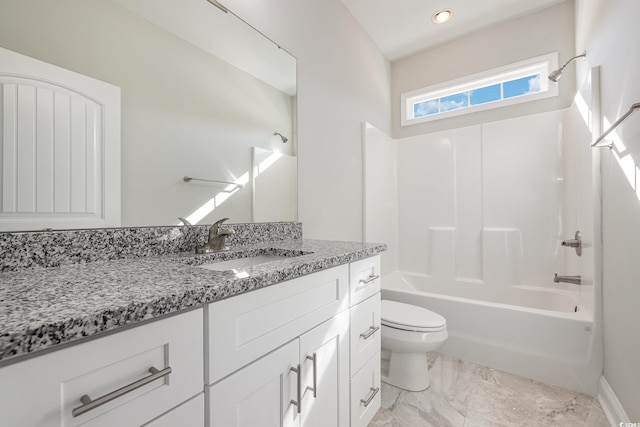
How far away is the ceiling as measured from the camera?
2.22 metres

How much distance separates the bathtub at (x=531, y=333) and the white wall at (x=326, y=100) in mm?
895

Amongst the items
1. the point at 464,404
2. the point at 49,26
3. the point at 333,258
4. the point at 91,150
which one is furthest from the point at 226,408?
the point at 464,404

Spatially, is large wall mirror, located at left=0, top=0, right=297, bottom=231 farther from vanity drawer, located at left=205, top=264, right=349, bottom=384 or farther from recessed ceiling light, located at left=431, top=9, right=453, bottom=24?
recessed ceiling light, located at left=431, top=9, right=453, bottom=24

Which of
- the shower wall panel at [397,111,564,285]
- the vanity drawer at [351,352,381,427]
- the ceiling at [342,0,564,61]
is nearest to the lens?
the vanity drawer at [351,352,381,427]

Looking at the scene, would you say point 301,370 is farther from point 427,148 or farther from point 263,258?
point 427,148

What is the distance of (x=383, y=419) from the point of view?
1454 mm

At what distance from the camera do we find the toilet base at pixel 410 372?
1699 mm

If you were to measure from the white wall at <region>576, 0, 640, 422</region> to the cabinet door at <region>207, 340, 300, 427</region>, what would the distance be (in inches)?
59.7

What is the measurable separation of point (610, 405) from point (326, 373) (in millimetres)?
1617

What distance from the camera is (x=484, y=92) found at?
105 inches

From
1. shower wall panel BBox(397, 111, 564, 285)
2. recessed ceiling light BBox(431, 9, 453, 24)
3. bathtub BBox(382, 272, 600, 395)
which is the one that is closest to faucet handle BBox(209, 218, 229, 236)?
bathtub BBox(382, 272, 600, 395)

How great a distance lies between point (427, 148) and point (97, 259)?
2805 millimetres

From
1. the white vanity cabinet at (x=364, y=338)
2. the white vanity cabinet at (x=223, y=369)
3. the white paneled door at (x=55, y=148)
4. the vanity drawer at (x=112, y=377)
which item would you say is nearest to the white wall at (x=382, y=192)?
the white vanity cabinet at (x=364, y=338)

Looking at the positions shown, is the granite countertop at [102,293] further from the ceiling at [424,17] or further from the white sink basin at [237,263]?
the ceiling at [424,17]
